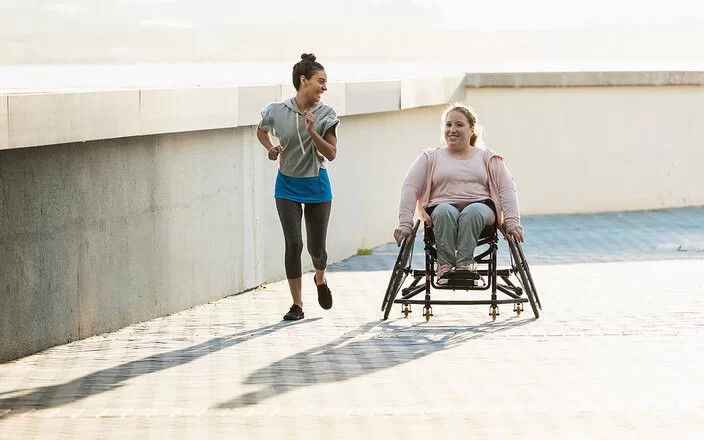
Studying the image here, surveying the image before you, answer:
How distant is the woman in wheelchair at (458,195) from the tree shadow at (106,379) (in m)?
1.31

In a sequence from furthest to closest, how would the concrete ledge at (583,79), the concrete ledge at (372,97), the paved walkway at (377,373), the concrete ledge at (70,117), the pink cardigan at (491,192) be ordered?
the concrete ledge at (583,79), the concrete ledge at (372,97), the pink cardigan at (491,192), the concrete ledge at (70,117), the paved walkway at (377,373)

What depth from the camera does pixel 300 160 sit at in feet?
27.8

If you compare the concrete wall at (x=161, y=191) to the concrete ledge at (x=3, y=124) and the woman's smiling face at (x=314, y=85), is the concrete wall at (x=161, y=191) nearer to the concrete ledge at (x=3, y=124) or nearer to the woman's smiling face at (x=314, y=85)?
the concrete ledge at (x=3, y=124)

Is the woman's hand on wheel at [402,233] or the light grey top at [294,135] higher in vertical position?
the light grey top at [294,135]

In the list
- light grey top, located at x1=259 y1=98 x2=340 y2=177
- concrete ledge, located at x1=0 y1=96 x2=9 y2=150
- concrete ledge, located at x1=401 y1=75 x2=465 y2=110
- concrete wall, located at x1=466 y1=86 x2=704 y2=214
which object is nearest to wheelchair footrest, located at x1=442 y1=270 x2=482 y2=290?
light grey top, located at x1=259 y1=98 x2=340 y2=177

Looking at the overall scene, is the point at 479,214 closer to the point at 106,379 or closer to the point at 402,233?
the point at 402,233

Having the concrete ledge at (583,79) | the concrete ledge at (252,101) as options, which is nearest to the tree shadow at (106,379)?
the concrete ledge at (252,101)

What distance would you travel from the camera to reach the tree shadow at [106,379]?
5906mm

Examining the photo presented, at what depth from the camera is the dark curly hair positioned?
8375mm

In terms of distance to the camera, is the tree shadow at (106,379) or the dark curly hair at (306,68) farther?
the dark curly hair at (306,68)

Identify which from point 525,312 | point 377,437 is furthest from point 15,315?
point 525,312

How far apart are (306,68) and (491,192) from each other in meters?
1.44

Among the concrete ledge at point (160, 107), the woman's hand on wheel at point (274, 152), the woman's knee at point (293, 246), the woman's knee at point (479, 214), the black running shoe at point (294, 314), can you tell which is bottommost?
the black running shoe at point (294, 314)

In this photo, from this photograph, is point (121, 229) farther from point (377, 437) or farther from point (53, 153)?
point (377, 437)
